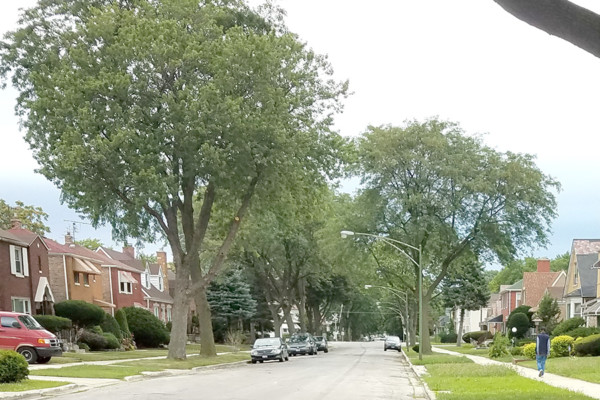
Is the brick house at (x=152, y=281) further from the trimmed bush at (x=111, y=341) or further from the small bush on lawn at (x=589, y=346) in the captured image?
the small bush on lawn at (x=589, y=346)

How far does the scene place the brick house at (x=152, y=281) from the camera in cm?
6556

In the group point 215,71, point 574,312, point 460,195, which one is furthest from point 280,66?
point 574,312

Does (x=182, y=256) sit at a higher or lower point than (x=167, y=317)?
higher

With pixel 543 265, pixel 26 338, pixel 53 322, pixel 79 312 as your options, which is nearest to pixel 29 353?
pixel 26 338

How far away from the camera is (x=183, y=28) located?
3175 cm

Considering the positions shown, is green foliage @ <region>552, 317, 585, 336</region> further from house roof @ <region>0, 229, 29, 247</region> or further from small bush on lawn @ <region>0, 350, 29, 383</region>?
small bush on lawn @ <region>0, 350, 29, 383</region>

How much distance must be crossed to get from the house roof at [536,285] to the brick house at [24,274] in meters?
51.6

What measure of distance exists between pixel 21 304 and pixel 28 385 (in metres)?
24.4

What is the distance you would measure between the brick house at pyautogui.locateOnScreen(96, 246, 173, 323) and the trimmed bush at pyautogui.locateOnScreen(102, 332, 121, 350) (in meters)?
18.2

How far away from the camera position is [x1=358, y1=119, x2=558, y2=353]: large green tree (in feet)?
145

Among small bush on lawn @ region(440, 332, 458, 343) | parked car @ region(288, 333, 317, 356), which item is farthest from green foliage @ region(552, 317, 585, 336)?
small bush on lawn @ region(440, 332, 458, 343)

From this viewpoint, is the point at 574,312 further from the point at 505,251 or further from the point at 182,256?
the point at 182,256

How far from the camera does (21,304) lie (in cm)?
4103

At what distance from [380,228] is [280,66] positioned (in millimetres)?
17840
